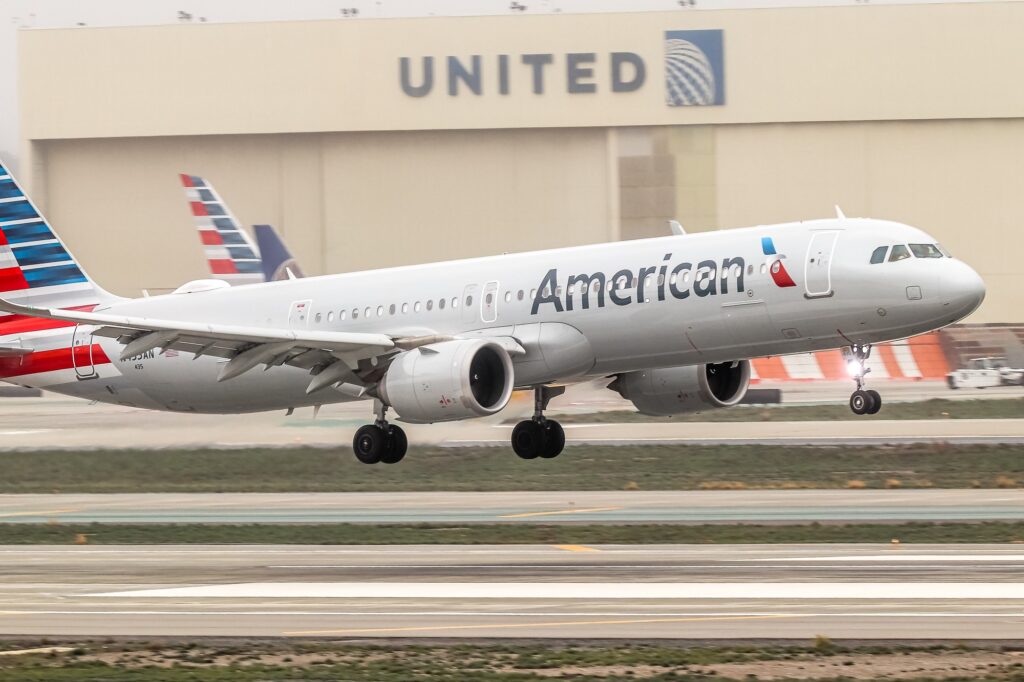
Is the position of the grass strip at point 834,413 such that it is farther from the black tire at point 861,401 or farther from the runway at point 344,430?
the black tire at point 861,401

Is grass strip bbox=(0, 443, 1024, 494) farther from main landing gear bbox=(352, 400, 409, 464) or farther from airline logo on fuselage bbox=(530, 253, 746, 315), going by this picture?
airline logo on fuselage bbox=(530, 253, 746, 315)

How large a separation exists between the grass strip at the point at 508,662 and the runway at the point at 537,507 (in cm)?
1434

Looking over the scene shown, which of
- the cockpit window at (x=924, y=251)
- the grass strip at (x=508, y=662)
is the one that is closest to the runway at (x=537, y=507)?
the cockpit window at (x=924, y=251)

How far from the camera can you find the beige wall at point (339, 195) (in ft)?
271

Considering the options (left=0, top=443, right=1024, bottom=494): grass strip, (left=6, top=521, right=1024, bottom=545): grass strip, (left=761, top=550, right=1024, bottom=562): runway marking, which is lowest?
(left=761, top=550, right=1024, bottom=562): runway marking

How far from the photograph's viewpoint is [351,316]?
36812 mm

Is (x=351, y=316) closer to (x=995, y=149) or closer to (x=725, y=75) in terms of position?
(x=725, y=75)

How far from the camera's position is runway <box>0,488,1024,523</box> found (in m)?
33.7

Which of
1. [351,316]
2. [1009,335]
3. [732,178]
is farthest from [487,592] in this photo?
[732,178]

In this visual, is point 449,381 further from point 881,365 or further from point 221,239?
point 881,365

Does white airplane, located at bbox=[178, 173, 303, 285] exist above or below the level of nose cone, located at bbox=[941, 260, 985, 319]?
above

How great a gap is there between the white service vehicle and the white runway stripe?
44.8 metres

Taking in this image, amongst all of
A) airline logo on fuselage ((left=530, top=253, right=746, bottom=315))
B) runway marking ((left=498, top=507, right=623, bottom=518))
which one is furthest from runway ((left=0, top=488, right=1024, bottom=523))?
airline logo on fuselage ((left=530, top=253, right=746, bottom=315))

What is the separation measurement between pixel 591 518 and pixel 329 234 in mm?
52951
